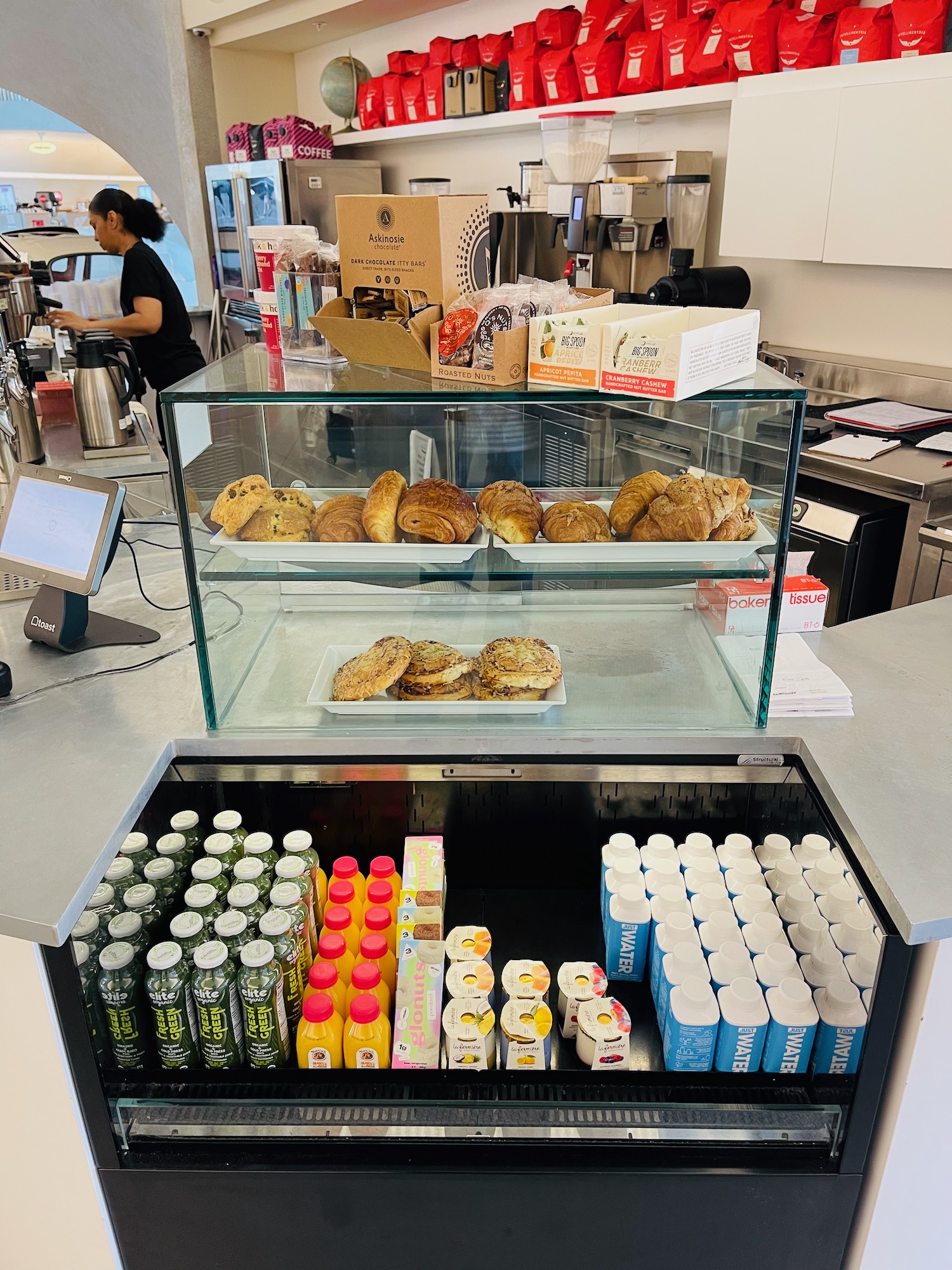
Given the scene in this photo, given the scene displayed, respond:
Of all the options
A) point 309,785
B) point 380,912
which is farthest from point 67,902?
point 309,785

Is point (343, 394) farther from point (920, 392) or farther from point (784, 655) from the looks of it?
point (920, 392)

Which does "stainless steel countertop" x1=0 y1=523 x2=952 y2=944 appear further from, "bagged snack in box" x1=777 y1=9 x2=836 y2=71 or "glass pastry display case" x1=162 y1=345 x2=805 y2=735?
"bagged snack in box" x1=777 y1=9 x2=836 y2=71

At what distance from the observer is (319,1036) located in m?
1.34

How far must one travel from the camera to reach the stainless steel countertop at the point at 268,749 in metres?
1.17

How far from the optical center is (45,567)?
166 cm

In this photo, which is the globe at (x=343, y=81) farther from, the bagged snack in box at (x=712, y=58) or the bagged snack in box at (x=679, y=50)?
the bagged snack in box at (x=712, y=58)

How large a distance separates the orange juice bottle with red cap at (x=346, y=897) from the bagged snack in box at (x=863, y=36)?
3.06 metres

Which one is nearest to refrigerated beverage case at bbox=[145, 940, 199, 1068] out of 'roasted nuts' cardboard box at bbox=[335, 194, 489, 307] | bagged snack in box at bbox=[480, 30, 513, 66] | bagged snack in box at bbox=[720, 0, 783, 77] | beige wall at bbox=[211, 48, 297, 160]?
'roasted nuts' cardboard box at bbox=[335, 194, 489, 307]

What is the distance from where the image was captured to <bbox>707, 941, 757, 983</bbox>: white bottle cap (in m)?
1.37

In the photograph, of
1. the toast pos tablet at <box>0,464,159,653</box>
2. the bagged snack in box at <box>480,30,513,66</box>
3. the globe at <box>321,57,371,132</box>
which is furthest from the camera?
the globe at <box>321,57,371,132</box>

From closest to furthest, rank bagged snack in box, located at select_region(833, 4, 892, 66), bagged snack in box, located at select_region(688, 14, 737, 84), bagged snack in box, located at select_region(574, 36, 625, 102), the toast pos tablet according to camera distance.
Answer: the toast pos tablet, bagged snack in box, located at select_region(833, 4, 892, 66), bagged snack in box, located at select_region(688, 14, 737, 84), bagged snack in box, located at select_region(574, 36, 625, 102)

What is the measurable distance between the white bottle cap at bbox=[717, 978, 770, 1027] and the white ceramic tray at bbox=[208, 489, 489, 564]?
73cm

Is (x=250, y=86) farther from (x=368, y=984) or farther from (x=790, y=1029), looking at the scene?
(x=790, y=1029)

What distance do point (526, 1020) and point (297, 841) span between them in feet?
1.52
